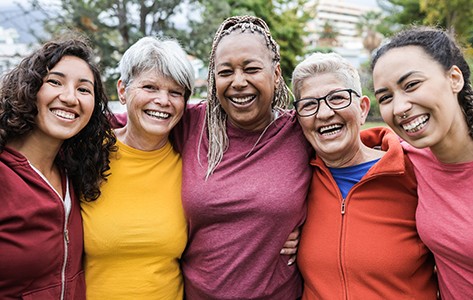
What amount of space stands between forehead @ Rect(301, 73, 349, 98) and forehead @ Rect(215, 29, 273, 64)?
13.9 inches

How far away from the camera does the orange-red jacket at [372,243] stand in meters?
2.32

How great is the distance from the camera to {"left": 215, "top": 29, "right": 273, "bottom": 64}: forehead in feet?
8.53

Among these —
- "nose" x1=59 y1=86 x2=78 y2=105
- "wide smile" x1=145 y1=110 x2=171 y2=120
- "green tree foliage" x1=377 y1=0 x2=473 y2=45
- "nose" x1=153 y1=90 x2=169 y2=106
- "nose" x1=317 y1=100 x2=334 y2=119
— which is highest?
"nose" x1=59 y1=86 x2=78 y2=105

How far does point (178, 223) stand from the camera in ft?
8.59

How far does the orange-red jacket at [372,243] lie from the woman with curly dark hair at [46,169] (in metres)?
1.39

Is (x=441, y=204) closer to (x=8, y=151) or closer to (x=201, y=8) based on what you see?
(x=8, y=151)

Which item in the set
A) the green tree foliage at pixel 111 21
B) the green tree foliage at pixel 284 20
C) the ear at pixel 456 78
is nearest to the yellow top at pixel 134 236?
the ear at pixel 456 78

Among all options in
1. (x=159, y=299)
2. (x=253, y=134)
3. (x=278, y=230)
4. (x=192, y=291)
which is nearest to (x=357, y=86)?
(x=253, y=134)

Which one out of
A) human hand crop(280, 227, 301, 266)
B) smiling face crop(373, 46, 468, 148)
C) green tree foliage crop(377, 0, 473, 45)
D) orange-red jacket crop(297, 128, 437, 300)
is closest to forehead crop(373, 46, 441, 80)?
smiling face crop(373, 46, 468, 148)

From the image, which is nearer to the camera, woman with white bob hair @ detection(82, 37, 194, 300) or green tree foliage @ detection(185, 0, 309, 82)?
woman with white bob hair @ detection(82, 37, 194, 300)

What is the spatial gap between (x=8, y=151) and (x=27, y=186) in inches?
8.9

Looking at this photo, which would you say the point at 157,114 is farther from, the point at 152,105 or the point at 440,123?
the point at 440,123

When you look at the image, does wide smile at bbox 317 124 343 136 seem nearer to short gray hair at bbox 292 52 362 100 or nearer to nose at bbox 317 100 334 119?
nose at bbox 317 100 334 119

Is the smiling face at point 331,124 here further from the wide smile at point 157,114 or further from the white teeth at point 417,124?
the wide smile at point 157,114
